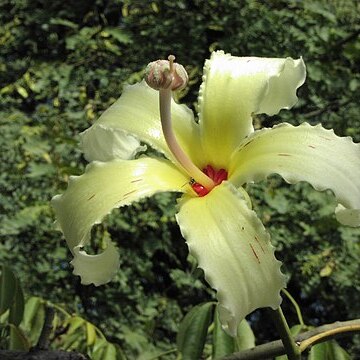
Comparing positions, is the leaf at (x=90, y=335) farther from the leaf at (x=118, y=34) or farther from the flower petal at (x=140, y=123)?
the leaf at (x=118, y=34)

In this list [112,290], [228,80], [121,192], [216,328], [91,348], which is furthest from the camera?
[112,290]

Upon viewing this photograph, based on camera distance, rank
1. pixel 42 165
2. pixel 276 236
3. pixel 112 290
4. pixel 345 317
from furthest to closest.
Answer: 1. pixel 345 317
2. pixel 112 290
3. pixel 276 236
4. pixel 42 165

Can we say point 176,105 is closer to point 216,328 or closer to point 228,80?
point 228,80

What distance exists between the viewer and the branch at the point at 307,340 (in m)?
0.79

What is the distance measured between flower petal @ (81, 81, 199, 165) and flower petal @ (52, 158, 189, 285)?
7 cm

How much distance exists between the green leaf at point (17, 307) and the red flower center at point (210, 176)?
0.46 m

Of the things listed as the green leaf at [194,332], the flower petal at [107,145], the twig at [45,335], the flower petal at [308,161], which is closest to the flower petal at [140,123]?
the flower petal at [107,145]

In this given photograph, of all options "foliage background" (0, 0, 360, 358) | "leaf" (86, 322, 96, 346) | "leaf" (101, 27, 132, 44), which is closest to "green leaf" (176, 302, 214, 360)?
"leaf" (86, 322, 96, 346)

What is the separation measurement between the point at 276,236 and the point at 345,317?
40.0 inches

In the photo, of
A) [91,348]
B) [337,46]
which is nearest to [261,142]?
[91,348]

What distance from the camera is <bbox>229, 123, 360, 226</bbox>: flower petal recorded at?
681mm

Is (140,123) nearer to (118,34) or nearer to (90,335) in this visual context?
(90,335)

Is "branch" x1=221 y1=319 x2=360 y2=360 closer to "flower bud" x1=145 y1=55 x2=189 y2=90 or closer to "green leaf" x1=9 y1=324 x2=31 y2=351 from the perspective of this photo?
"flower bud" x1=145 y1=55 x2=189 y2=90

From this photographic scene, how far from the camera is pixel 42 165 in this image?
2223 millimetres
